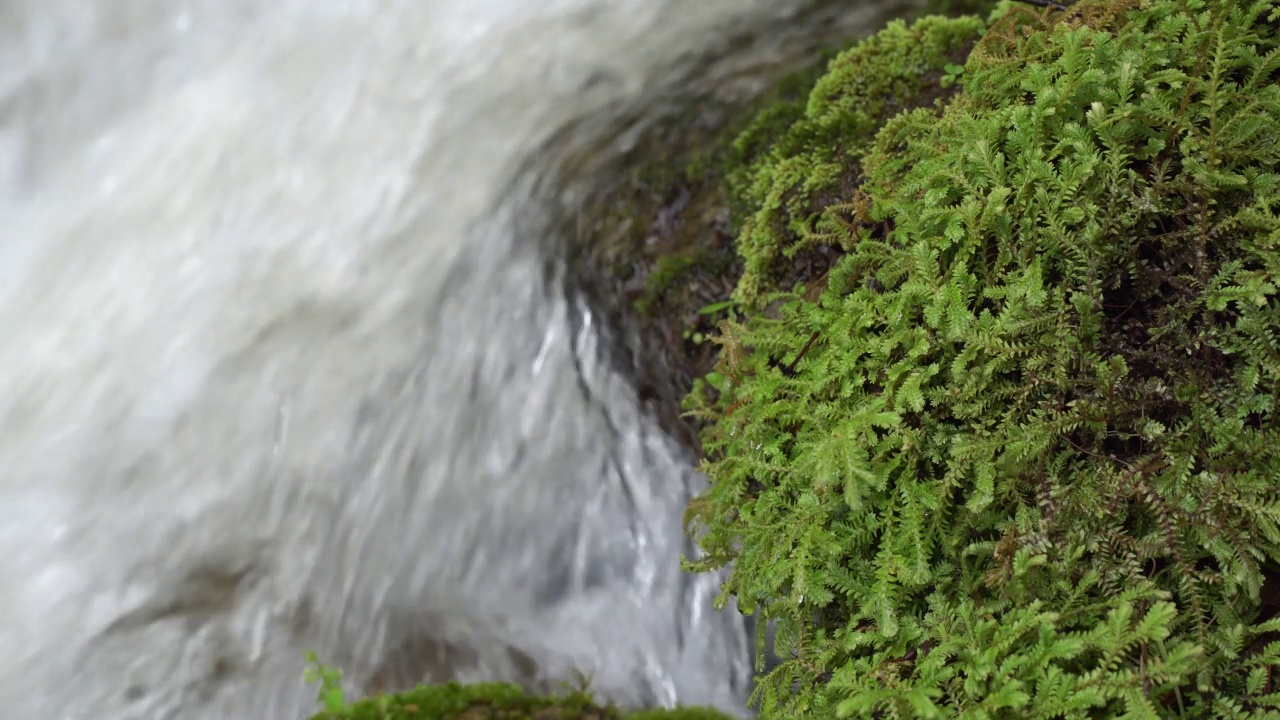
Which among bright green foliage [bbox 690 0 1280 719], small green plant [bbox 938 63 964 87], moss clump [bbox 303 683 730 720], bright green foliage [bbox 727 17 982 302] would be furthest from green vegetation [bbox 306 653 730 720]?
small green plant [bbox 938 63 964 87]

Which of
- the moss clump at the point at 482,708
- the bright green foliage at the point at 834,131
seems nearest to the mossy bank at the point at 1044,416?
the moss clump at the point at 482,708

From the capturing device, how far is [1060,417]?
2189 mm

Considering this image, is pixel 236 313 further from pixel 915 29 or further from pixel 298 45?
pixel 915 29

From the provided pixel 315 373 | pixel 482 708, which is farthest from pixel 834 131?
pixel 315 373

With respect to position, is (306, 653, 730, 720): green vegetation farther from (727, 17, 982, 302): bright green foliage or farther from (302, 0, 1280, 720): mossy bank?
(727, 17, 982, 302): bright green foliage

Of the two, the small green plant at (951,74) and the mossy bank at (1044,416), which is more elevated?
the small green plant at (951,74)

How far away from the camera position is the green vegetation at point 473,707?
177 cm

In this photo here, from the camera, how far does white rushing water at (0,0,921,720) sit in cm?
393

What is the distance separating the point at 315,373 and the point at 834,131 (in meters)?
3.14

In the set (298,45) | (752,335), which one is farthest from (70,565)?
(752,335)

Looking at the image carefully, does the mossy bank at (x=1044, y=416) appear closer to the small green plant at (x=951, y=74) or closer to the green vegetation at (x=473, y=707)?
the green vegetation at (x=473, y=707)

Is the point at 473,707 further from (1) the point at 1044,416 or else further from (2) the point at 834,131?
A: (2) the point at 834,131

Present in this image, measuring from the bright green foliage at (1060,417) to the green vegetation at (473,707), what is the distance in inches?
25.0

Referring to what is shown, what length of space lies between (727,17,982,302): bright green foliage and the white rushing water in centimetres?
125
